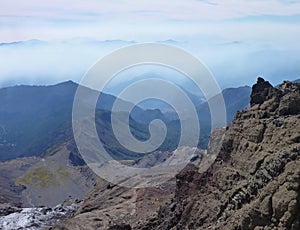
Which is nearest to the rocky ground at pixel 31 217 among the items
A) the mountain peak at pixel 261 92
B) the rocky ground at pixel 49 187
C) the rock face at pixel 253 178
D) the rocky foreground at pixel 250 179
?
the rocky foreground at pixel 250 179

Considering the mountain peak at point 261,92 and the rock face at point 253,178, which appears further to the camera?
the mountain peak at point 261,92

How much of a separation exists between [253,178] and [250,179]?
197 centimetres

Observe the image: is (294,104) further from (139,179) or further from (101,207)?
(139,179)

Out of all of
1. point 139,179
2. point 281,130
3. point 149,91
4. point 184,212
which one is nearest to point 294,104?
point 281,130

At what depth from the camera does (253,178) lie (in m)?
48.6

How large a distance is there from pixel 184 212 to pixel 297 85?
845 inches

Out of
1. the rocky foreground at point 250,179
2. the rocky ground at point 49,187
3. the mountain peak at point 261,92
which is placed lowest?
the rocky ground at point 49,187

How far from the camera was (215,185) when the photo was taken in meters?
57.8

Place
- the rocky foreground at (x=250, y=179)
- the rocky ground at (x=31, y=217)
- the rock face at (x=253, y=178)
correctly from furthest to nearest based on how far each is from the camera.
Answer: the rocky ground at (x=31, y=217), the rocky foreground at (x=250, y=179), the rock face at (x=253, y=178)

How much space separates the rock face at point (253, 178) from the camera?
39.2 meters

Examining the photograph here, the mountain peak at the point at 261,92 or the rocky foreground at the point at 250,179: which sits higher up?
the mountain peak at the point at 261,92

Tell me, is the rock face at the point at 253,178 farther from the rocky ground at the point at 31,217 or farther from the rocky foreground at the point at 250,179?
the rocky ground at the point at 31,217

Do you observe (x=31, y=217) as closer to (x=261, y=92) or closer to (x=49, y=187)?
(x=261, y=92)

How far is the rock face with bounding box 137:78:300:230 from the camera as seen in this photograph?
39156 millimetres
